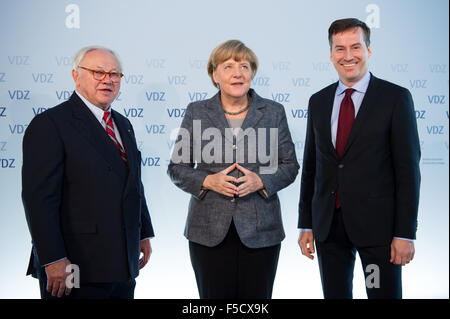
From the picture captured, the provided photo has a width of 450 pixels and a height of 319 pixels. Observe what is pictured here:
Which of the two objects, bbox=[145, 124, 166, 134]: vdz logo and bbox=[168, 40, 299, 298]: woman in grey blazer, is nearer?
bbox=[168, 40, 299, 298]: woman in grey blazer

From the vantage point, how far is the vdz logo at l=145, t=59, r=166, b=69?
11.5 feet

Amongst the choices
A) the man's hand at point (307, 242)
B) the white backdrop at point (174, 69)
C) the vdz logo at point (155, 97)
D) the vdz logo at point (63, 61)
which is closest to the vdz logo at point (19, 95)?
the white backdrop at point (174, 69)

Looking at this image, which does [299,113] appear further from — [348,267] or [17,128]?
[17,128]

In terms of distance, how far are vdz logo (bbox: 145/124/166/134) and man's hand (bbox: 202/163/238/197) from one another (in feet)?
4.47

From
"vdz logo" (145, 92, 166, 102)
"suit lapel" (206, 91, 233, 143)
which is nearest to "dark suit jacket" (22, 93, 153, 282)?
"suit lapel" (206, 91, 233, 143)

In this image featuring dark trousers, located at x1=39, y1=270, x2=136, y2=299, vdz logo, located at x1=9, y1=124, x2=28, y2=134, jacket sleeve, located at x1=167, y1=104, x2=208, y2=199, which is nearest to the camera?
dark trousers, located at x1=39, y1=270, x2=136, y2=299

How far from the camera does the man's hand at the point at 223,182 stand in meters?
2.18

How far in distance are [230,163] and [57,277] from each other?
3.19ft

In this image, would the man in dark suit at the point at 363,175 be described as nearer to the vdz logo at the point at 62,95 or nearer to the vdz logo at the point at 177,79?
the vdz logo at the point at 177,79

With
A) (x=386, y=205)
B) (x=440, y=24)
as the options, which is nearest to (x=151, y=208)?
(x=386, y=205)

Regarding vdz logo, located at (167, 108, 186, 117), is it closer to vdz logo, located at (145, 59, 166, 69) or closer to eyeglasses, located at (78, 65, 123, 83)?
vdz logo, located at (145, 59, 166, 69)

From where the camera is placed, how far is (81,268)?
2033 millimetres
